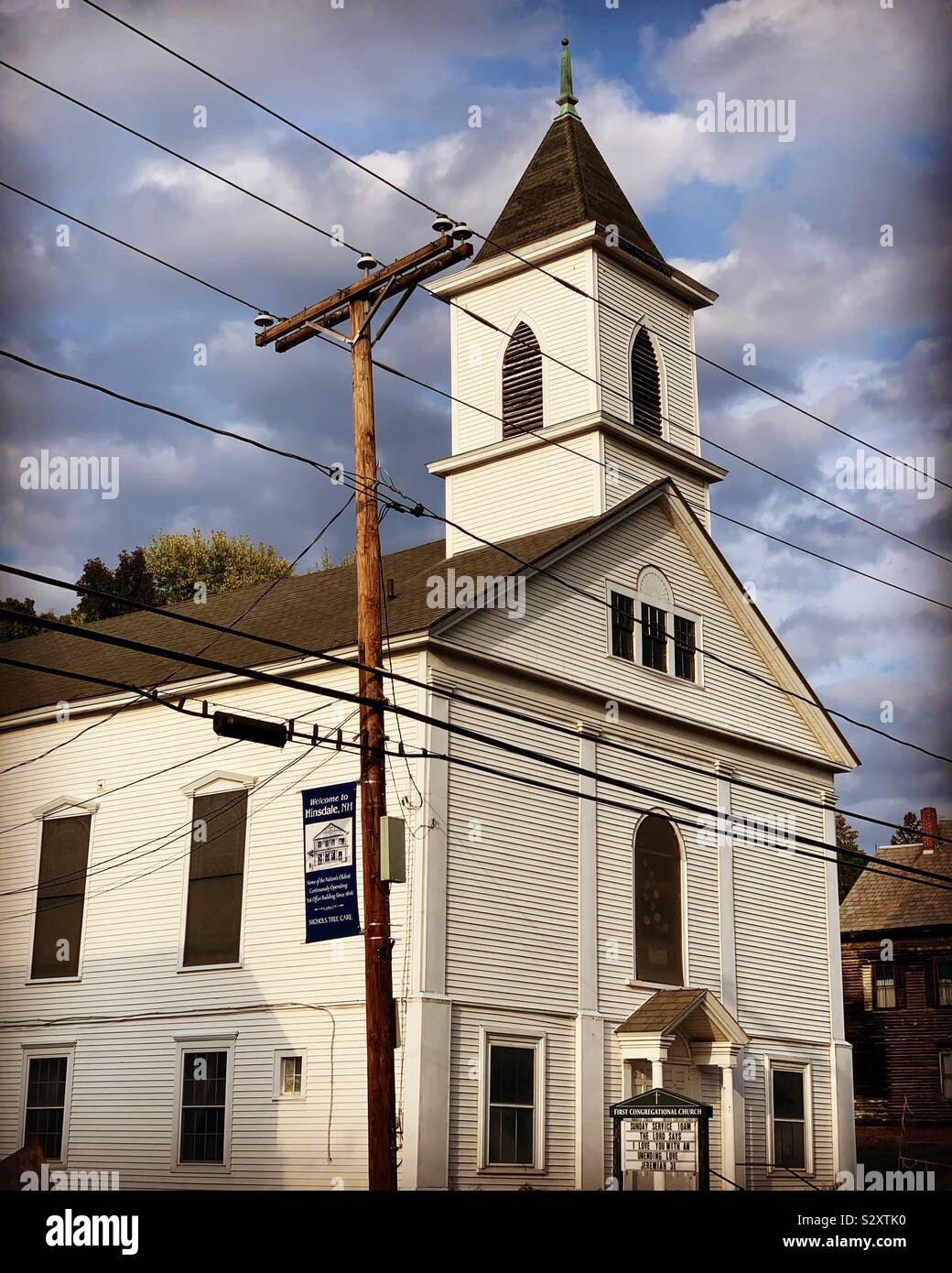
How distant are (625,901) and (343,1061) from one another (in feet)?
20.7

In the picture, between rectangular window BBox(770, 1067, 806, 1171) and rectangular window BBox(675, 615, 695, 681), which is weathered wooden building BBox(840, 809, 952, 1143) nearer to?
rectangular window BBox(770, 1067, 806, 1171)

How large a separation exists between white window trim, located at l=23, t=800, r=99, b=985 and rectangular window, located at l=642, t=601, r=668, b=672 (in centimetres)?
1089

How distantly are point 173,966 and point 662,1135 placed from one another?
9.26 meters

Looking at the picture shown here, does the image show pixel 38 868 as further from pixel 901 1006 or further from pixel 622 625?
pixel 901 1006

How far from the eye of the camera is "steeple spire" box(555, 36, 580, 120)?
1451 inches

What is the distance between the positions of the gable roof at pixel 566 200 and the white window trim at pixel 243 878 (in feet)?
45.1

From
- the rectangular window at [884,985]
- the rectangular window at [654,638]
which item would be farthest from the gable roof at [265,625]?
the rectangular window at [884,985]

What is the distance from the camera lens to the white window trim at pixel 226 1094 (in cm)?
2441

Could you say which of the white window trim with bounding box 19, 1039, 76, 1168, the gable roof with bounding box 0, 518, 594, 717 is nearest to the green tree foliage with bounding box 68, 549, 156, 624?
the gable roof with bounding box 0, 518, 594, 717

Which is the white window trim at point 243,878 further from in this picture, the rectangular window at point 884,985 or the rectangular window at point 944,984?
the rectangular window at point 884,985

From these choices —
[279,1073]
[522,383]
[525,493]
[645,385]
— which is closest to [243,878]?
[279,1073]
